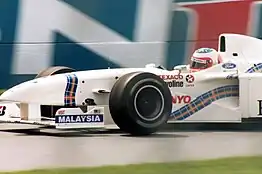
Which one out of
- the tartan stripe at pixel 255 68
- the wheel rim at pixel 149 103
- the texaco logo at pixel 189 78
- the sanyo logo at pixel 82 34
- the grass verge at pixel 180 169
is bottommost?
the grass verge at pixel 180 169

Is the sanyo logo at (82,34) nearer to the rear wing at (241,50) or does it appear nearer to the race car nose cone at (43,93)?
the rear wing at (241,50)

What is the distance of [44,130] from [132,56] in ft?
22.6

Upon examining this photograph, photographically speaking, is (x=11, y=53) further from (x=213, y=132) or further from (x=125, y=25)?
(x=213, y=132)

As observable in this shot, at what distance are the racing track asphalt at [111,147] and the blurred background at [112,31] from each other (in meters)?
6.67

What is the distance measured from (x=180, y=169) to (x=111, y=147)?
2.59m

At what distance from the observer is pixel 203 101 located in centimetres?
1224

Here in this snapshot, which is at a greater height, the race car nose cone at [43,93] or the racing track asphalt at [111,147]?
the race car nose cone at [43,93]

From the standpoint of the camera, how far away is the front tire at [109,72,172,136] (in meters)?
11.3

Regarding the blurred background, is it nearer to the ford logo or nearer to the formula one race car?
the ford logo

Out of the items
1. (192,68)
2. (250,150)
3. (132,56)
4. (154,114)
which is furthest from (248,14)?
(250,150)

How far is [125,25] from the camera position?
63.4ft

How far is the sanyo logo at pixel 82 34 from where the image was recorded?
1892 centimetres

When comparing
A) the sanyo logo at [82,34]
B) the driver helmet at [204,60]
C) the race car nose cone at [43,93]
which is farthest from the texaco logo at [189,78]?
the sanyo logo at [82,34]

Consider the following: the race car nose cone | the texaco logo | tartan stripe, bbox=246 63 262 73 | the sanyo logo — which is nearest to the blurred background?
the sanyo logo
